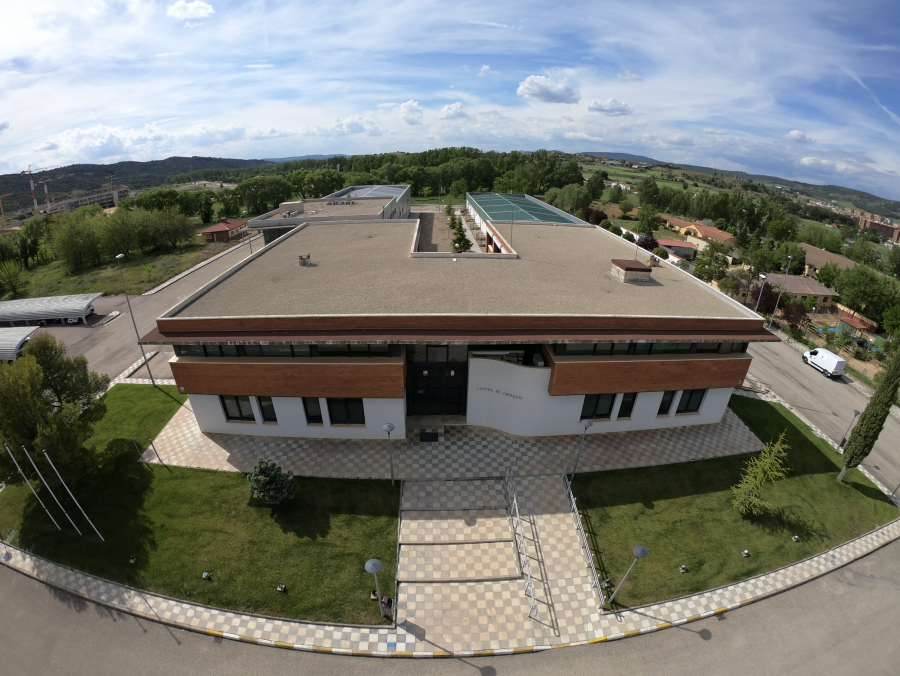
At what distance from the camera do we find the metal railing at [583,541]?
1551 centimetres

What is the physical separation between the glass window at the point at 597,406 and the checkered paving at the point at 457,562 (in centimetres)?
860

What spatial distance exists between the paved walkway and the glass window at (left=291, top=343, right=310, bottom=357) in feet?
16.3

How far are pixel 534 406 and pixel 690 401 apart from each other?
9462 mm

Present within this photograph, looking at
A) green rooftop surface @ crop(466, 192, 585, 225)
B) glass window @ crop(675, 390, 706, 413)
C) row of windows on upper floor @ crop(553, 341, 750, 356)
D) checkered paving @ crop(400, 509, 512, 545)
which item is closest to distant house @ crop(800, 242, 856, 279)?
green rooftop surface @ crop(466, 192, 585, 225)

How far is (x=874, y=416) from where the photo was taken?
1927 centimetres

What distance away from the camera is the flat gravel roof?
21156 millimetres

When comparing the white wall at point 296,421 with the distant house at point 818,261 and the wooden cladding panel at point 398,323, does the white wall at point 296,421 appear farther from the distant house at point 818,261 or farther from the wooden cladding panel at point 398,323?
the distant house at point 818,261

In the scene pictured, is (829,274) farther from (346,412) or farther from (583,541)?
(346,412)

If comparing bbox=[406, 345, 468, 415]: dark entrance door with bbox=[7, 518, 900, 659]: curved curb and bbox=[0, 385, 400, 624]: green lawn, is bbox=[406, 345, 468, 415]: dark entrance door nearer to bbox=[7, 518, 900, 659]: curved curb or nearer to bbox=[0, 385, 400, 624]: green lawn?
bbox=[0, 385, 400, 624]: green lawn

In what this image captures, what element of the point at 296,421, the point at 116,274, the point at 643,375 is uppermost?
the point at 643,375

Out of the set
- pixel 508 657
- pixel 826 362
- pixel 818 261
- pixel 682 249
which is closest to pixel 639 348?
pixel 508 657

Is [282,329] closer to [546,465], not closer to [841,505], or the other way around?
[546,465]

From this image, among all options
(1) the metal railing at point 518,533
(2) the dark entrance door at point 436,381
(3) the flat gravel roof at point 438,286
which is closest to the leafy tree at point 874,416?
(3) the flat gravel roof at point 438,286

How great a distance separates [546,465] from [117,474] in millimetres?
21001
